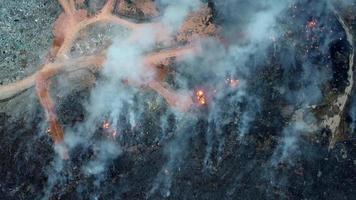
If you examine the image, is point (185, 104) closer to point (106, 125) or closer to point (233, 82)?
point (233, 82)

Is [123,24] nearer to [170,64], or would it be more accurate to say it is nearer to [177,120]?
[170,64]

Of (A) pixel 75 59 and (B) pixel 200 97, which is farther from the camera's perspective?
(A) pixel 75 59

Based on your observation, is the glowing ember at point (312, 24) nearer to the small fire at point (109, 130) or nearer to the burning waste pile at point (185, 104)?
the burning waste pile at point (185, 104)

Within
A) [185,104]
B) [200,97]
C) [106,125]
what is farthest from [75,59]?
[200,97]

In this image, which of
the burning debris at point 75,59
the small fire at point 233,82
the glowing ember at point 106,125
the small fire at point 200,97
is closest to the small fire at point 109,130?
→ the glowing ember at point 106,125

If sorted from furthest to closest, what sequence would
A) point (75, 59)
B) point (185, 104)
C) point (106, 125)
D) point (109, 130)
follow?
point (75, 59) < point (185, 104) < point (106, 125) < point (109, 130)

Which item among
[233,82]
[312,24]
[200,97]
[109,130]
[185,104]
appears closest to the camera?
[109,130]

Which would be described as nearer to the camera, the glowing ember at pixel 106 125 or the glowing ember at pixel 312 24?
the glowing ember at pixel 106 125
